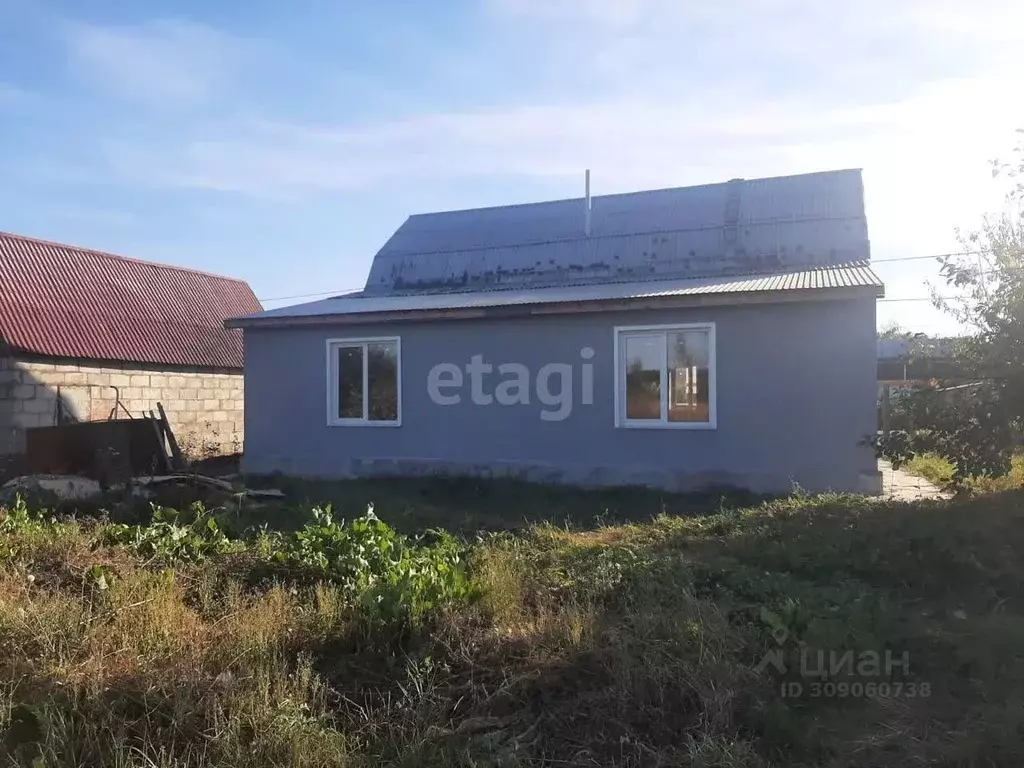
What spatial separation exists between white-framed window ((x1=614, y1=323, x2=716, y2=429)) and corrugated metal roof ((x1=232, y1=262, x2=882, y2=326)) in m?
0.59

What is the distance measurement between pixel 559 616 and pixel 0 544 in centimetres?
466

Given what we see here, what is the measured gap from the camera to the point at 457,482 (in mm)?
11367

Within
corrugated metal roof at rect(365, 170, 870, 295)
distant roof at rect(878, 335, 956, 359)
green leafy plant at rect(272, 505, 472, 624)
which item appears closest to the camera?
green leafy plant at rect(272, 505, 472, 624)

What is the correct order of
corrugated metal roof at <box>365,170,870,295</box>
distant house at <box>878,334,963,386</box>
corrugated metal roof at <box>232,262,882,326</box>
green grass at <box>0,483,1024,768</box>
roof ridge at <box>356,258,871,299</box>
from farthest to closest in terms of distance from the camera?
1. corrugated metal roof at <box>365,170,870,295</box>
2. roof ridge at <box>356,258,871,299</box>
3. corrugated metal roof at <box>232,262,882,326</box>
4. distant house at <box>878,334,963,386</box>
5. green grass at <box>0,483,1024,768</box>

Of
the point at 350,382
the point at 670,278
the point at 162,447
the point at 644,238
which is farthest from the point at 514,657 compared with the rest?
the point at 644,238

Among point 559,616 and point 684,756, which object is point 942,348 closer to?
point 559,616

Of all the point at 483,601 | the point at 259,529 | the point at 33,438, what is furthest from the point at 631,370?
the point at 33,438

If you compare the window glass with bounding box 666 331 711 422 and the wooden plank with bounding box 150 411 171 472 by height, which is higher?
the window glass with bounding box 666 331 711 422

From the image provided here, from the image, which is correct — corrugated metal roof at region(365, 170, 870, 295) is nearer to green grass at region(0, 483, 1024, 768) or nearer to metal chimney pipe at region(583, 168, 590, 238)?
metal chimney pipe at region(583, 168, 590, 238)

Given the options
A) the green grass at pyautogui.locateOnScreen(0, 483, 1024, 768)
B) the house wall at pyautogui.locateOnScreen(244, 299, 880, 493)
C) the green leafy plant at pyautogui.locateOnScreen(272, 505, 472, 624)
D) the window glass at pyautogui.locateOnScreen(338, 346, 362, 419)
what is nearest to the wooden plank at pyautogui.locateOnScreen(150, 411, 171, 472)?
the house wall at pyautogui.locateOnScreen(244, 299, 880, 493)

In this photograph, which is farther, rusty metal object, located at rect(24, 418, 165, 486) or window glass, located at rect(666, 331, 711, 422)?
rusty metal object, located at rect(24, 418, 165, 486)

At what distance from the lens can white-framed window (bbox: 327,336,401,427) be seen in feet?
40.1

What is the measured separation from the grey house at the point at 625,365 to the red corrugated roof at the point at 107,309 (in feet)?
18.3

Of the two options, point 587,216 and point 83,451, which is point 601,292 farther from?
point 83,451
